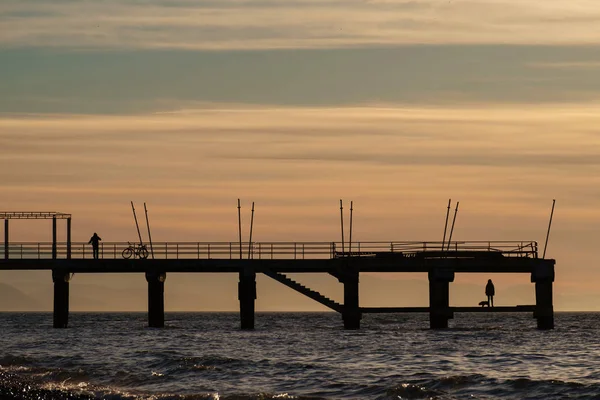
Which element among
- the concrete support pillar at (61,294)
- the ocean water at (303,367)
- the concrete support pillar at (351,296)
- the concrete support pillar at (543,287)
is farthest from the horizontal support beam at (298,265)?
the ocean water at (303,367)

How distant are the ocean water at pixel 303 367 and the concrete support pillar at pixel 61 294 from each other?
7.34 metres

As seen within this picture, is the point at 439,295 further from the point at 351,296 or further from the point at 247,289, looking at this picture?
the point at 247,289

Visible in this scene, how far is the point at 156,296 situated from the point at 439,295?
733 inches

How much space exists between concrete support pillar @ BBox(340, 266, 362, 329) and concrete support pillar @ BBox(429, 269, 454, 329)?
15.1 ft

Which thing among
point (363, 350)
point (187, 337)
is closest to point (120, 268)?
point (187, 337)

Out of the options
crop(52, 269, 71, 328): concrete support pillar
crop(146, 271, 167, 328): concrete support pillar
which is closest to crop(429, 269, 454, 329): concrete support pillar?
crop(146, 271, 167, 328): concrete support pillar

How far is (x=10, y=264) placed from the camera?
89125mm

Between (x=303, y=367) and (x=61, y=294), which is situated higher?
(x=61, y=294)

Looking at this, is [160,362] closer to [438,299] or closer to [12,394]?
[12,394]

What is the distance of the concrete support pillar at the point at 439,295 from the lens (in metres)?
82.6

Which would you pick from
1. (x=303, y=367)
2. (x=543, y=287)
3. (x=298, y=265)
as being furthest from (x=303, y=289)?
(x=303, y=367)

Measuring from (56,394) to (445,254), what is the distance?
4170 centimetres

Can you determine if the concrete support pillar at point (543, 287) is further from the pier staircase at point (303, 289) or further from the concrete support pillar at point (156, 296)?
the concrete support pillar at point (156, 296)

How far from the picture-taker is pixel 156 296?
8838 centimetres
